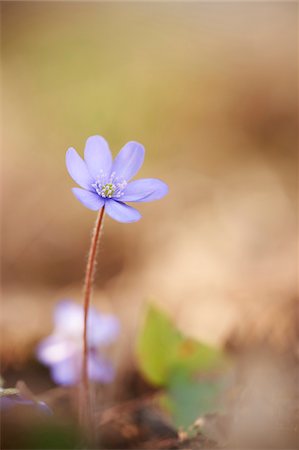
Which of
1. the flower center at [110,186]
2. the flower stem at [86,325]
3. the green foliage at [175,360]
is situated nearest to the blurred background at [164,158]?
the green foliage at [175,360]

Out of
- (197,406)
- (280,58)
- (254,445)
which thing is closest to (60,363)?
(197,406)

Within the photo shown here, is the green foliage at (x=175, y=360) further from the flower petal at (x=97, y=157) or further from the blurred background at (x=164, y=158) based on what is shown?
the flower petal at (x=97, y=157)

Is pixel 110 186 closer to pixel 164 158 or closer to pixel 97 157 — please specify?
pixel 97 157

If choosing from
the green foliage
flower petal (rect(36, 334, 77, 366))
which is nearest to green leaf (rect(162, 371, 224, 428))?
the green foliage

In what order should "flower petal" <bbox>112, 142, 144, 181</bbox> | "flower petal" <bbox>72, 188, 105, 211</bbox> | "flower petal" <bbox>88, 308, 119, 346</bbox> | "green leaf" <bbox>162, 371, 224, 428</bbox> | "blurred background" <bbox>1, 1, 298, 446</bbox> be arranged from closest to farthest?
"flower petal" <bbox>72, 188, 105, 211</bbox> < "flower petal" <bbox>112, 142, 144, 181</bbox> < "green leaf" <bbox>162, 371, 224, 428</bbox> < "flower petal" <bbox>88, 308, 119, 346</bbox> < "blurred background" <bbox>1, 1, 298, 446</bbox>

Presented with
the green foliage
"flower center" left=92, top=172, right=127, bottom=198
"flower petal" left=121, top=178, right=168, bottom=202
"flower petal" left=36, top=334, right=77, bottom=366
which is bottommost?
the green foliage

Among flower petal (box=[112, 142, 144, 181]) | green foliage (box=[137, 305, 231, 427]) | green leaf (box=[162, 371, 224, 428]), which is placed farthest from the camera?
green foliage (box=[137, 305, 231, 427])

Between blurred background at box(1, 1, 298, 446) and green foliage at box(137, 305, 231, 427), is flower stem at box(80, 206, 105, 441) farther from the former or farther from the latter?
blurred background at box(1, 1, 298, 446)

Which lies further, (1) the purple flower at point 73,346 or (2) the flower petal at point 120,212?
(1) the purple flower at point 73,346
